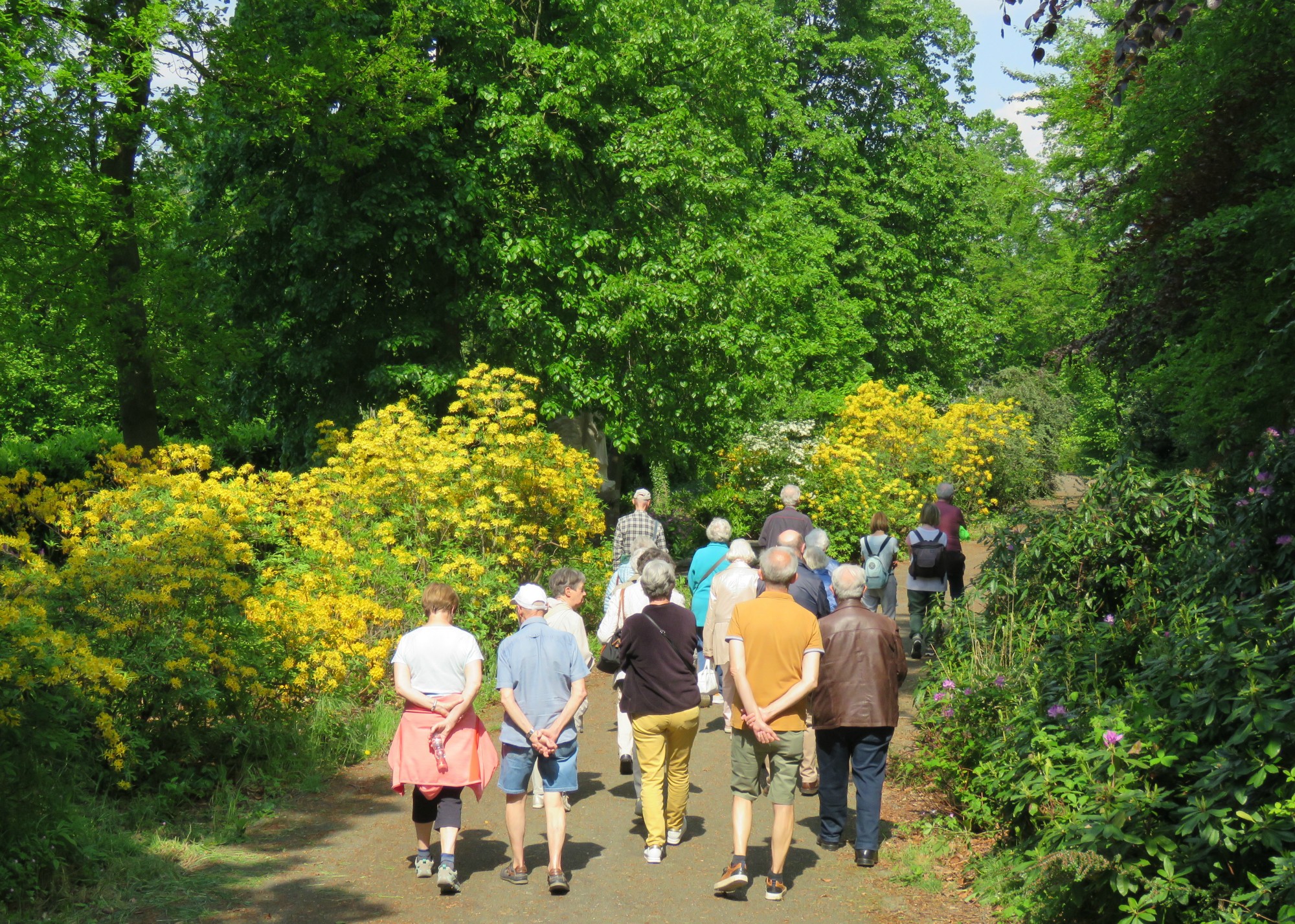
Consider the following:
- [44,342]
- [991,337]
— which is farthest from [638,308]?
[991,337]

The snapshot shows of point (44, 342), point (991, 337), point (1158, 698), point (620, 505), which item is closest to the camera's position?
point (1158, 698)

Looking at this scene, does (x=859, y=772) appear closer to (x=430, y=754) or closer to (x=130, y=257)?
(x=430, y=754)

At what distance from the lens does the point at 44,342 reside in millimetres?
13492

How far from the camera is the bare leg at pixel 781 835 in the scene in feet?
20.9

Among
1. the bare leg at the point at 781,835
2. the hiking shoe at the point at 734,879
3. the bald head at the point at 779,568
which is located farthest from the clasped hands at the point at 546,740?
the bald head at the point at 779,568

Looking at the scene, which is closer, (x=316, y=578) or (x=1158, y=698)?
(x=1158, y=698)

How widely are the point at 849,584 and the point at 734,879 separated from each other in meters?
1.89

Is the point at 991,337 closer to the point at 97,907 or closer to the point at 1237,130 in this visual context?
the point at 1237,130

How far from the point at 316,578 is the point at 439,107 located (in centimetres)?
851

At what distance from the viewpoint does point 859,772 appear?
273 inches

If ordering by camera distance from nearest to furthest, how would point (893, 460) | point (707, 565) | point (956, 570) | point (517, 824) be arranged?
point (517, 824) < point (707, 565) < point (956, 570) < point (893, 460)

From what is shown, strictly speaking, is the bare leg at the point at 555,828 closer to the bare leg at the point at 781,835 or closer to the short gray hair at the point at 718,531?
the bare leg at the point at 781,835

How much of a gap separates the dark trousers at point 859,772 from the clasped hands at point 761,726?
76 cm

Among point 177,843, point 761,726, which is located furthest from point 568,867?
point 177,843
